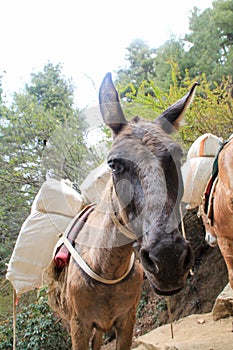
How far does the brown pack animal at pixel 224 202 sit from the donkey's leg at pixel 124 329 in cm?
133

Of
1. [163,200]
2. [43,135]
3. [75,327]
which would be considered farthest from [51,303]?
[43,135]

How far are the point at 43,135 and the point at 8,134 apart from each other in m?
1.56

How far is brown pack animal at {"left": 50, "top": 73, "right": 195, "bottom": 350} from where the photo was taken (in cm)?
172

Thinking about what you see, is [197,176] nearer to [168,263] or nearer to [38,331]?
[168,263]

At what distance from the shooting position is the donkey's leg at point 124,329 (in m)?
2.96

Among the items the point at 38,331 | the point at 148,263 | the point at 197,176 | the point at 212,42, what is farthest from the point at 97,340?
the point at 212,42

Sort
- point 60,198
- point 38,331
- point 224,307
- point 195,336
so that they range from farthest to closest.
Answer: point 38,331 < point 224,307 < point 195,336 < point 60,198

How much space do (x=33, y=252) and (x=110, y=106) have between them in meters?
1.97

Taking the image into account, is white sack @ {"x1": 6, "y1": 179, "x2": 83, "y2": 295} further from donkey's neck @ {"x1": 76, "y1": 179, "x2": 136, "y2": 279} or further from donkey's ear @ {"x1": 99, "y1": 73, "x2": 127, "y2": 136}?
donkey's ear @ {"x1": 99, "y1": 73, "x2": 127, "y2": 136}

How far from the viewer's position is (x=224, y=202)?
3613mm

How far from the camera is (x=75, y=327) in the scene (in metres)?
2.81

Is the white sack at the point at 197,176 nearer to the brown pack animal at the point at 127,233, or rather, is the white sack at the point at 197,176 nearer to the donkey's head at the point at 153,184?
the brown pack animal at the point at 127,233

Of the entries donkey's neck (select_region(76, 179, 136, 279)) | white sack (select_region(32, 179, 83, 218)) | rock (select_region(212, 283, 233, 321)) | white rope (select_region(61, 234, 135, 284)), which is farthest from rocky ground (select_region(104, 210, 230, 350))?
donkey's neck (select_region(76, 179, 136, 279))

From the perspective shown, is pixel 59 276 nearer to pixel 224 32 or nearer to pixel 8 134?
pixel 8 134
